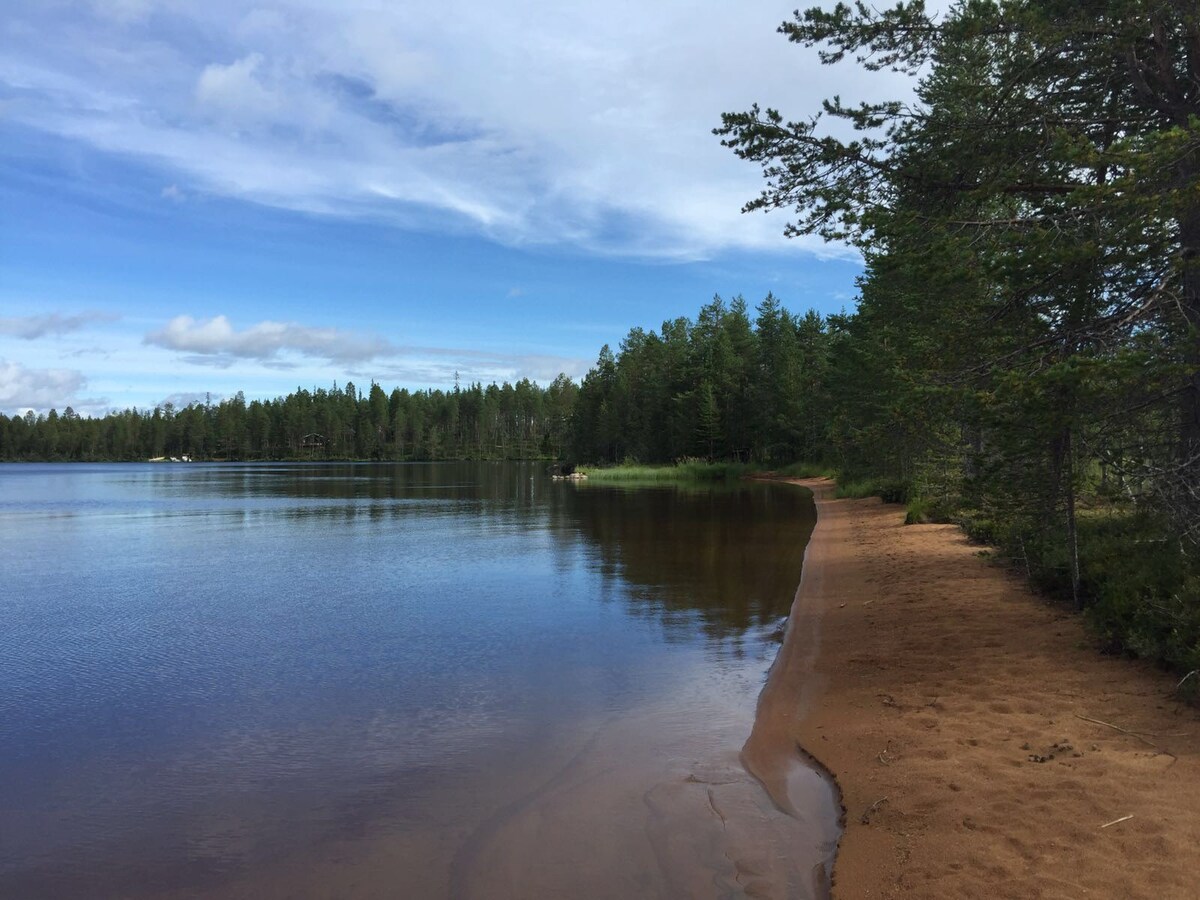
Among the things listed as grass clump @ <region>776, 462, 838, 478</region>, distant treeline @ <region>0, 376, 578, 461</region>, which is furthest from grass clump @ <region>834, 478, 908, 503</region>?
distant treeline @ <region>0, 376, 578, 461</region>

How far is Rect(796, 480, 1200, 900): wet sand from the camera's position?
4.32m

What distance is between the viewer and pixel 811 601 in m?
13.5

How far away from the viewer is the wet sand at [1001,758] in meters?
4.32

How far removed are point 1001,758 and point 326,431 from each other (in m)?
161

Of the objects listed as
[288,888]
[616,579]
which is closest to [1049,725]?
[288,888]

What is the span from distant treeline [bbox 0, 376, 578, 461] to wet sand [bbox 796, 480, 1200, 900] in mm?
138835

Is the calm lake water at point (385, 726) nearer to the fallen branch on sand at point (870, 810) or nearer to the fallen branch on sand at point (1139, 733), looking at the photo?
the fallen branch on sand at point (870, 810)

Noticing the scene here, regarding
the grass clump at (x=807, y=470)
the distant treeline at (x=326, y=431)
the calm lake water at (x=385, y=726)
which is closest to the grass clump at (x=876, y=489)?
the calm lake water at (x=385, y=726)

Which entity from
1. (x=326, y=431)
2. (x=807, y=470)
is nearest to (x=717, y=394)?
(x=807, y=470)

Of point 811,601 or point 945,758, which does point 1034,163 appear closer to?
point 945,758

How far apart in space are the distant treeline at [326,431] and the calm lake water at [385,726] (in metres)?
131

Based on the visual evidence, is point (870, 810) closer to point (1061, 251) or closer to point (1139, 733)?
point (1139, 733)

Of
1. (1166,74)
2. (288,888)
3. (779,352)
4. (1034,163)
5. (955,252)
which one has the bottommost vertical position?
(288,888)

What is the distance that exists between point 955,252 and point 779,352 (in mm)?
64275
